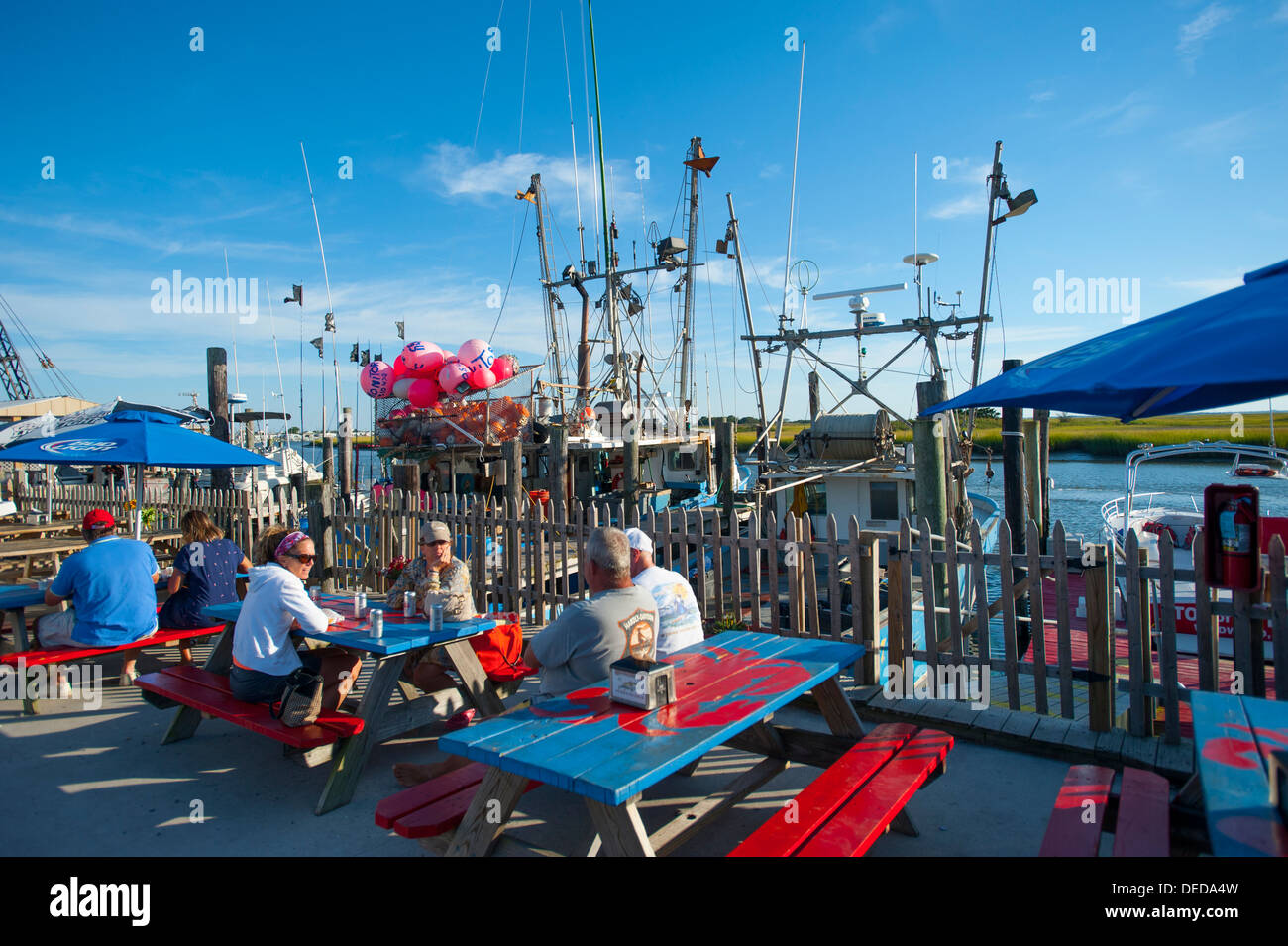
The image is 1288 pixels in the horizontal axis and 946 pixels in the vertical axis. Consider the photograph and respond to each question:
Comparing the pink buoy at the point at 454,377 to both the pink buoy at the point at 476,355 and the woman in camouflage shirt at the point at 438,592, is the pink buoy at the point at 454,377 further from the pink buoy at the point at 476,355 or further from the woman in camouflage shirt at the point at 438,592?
the woman in camouflage shirt at the point at 438,592

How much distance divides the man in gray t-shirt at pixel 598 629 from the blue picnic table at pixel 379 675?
39.8 inches

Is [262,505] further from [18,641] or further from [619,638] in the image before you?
[619,638]

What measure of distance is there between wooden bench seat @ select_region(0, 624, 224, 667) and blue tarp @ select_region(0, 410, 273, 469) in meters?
1.57

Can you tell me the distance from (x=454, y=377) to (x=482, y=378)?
1.77 ft

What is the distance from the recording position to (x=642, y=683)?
9.21ft

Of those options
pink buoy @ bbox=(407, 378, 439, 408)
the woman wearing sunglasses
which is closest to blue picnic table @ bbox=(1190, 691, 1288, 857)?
the woman wearing sunglasses

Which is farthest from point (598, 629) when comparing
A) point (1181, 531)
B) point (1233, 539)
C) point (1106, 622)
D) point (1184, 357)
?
point (1181, 531)

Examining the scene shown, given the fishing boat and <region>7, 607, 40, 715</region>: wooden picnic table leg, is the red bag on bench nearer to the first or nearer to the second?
<region>7, 607, 40, 715</region>: wooden picnic table leg

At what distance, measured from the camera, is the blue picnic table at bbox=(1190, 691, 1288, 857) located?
6.27 feet

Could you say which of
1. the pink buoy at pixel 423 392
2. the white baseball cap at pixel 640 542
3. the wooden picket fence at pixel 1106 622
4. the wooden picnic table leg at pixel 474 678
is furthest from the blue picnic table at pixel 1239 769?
the pink buoy at pixel 423 392

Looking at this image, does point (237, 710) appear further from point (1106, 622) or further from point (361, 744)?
point (1106, 622)

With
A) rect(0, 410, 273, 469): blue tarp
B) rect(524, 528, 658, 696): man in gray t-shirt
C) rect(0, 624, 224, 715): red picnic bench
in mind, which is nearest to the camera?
rect(524, 528, 658, 696): man in gray t-shirt
